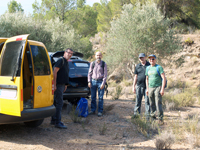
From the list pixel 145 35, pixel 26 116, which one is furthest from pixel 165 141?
pixel 145 35

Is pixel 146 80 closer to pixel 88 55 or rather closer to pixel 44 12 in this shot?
pixel 88 55

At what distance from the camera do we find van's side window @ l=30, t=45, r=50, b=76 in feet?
12.6

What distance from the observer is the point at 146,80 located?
5445mm

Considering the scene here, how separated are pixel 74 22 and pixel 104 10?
185 inches

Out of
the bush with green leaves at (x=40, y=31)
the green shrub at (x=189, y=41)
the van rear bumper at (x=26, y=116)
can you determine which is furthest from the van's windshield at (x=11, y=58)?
the green shrub at (x=189, y=41)

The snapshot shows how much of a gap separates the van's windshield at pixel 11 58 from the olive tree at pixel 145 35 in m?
9.37

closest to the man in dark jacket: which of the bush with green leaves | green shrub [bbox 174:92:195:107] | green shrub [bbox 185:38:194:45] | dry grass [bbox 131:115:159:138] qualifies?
dry grass [bbox 131:115:159:138]

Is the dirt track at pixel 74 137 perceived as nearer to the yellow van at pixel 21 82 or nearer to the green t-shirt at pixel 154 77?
the yellow van at pixel 21 82

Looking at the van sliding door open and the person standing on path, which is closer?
the van sliding door open

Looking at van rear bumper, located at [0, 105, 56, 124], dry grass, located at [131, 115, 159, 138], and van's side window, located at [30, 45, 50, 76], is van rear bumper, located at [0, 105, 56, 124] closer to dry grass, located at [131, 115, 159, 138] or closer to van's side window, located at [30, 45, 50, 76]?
van's side window, located at [30, 45, 50, 76]

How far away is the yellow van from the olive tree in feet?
29.6

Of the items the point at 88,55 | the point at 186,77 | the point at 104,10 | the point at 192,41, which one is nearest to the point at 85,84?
the point at 186,77

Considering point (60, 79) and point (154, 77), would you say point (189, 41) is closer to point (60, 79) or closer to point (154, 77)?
point (154, 77)

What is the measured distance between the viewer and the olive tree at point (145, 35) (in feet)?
39.8
